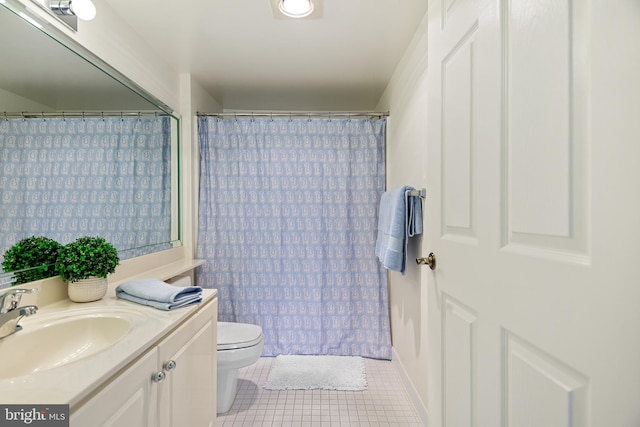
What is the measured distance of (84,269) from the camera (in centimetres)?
119

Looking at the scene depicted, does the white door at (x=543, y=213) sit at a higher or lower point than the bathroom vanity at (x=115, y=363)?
higher

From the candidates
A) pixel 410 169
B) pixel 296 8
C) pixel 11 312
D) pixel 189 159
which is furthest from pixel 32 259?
pixel 410 169

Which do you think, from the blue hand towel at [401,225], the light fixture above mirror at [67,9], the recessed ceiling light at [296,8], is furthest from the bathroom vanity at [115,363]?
the recessed ceiling light at [296,8]

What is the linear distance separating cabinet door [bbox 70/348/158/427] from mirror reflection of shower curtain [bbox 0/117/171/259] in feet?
2.37

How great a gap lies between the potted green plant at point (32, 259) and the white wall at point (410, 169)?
1.71 metres

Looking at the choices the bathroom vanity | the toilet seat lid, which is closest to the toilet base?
the toilet seat lid

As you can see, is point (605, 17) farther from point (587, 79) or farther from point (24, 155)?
point (24, 155)

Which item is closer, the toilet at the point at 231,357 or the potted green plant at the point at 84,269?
the potted green plant at the point at 84,269

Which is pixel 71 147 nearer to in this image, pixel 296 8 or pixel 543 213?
pixel 296 8

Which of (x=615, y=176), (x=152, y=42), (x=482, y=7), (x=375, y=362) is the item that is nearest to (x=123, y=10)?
(x=152, y=42)

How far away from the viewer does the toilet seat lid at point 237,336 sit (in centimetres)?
176

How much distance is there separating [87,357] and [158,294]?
413mm

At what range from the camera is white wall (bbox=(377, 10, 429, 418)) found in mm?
1721

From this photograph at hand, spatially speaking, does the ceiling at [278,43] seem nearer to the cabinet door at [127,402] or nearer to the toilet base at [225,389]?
the cabinet door at [127,402]
